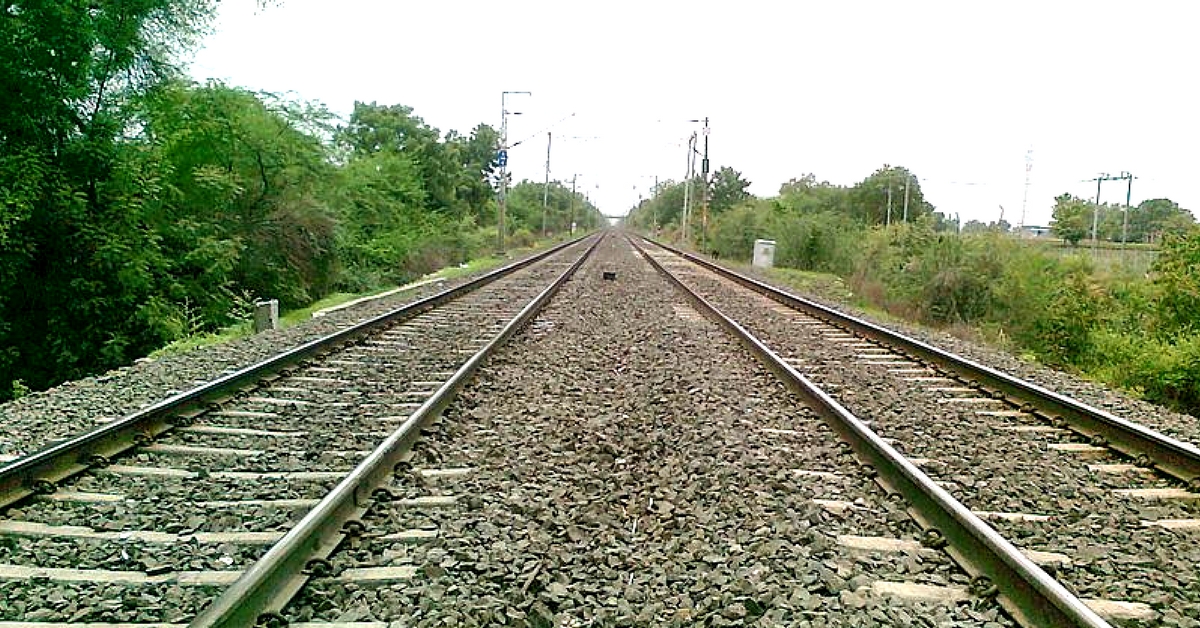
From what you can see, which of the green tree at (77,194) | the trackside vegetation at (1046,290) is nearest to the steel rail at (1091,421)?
the trackside vegetation at (1046,290)

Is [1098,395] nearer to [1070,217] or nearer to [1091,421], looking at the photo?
[1091,421]

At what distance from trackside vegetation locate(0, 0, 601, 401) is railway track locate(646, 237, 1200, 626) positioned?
10.6m

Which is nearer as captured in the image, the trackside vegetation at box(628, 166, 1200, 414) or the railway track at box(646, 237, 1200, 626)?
the railway track at box(646, 237, 1200, 626)

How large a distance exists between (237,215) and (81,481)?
798 inches

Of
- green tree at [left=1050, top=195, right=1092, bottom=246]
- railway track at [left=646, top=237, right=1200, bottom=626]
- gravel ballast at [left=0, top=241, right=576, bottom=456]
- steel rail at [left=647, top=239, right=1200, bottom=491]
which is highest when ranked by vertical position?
green tree at [left=1050, top=195, right=1092, bottom=246]

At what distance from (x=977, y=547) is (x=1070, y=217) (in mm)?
64282

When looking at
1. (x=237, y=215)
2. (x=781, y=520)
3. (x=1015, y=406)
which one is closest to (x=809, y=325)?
(x=1015, y=406)

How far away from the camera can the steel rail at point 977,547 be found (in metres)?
3.23

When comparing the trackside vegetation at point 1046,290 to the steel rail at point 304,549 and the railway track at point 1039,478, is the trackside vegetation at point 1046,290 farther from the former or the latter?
the steel rail at point 304,549

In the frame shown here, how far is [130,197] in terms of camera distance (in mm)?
16703

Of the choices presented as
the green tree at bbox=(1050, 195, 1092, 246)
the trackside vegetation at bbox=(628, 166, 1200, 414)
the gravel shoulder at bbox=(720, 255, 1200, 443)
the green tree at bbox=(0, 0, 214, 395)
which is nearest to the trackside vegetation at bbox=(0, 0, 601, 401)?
the green tree at bbox=(0, 0, 214, 395)

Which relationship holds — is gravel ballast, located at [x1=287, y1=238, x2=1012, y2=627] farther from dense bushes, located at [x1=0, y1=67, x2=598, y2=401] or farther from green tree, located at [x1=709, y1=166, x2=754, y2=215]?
green tree, located at [x1=709, y1=166, x2=754, y2=215]

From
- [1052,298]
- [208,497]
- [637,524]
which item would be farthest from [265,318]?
[1052,298]

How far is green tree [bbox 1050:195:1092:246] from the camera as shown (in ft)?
194
